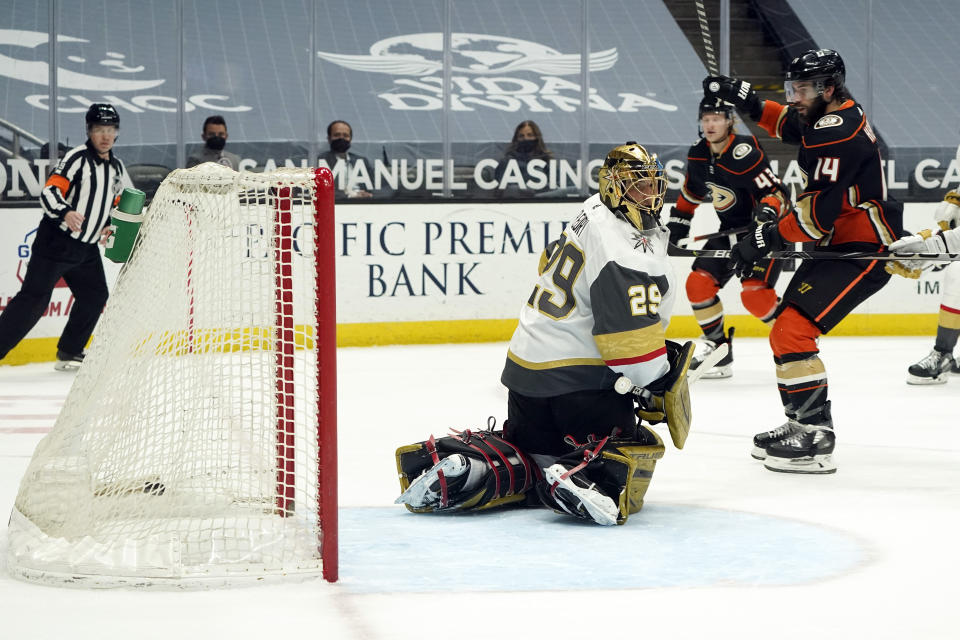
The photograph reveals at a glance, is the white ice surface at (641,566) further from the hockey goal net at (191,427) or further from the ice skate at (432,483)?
the hockey goal net at (191,427)

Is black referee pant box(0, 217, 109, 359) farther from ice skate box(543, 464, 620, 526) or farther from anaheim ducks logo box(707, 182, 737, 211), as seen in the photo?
ice skate box(543, 464, 620, 526)

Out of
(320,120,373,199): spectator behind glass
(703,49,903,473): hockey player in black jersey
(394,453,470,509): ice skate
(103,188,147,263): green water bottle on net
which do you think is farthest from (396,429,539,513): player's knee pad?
(320,120,373,199): spectator behind glass

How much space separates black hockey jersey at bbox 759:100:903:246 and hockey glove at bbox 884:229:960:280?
6 cm

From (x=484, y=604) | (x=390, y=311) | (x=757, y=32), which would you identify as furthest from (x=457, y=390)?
(x=757, y=32)

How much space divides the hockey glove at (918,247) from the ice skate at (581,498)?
142 centimetres

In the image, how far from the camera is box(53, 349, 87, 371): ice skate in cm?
601

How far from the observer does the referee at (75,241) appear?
229 inches

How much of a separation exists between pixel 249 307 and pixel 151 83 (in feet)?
16.3

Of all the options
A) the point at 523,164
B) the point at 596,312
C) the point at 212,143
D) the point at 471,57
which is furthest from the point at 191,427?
the point at 471,57

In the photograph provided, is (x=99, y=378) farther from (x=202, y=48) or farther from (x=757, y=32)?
(x=757, y=32)

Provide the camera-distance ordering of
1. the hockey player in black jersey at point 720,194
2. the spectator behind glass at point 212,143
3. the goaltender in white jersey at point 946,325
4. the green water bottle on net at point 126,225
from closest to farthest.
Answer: the green water bottle on net at point 126,225, the hockey player in black jersey at point 720,194, the goaltender in white jersey at point 946,325, the spectator behind glass at point 212,143

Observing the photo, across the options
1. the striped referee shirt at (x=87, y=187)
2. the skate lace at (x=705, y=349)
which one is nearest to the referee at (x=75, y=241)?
the striped referee shirt at (x=87, y=187)

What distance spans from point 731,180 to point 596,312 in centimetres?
280

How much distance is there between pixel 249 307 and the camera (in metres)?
2.83
